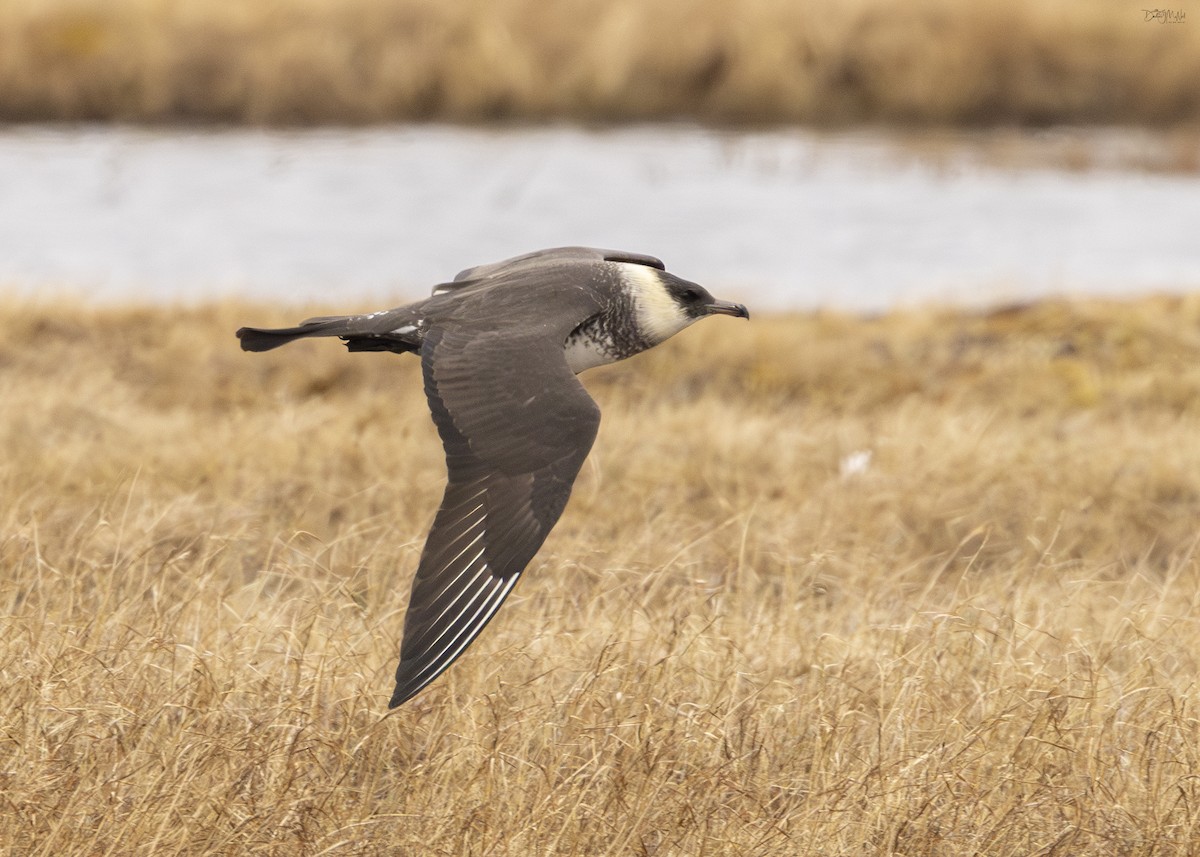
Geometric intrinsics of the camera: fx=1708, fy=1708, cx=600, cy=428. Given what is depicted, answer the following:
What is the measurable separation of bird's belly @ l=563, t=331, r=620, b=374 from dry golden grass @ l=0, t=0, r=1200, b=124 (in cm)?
1179

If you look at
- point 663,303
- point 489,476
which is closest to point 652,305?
point 663,303

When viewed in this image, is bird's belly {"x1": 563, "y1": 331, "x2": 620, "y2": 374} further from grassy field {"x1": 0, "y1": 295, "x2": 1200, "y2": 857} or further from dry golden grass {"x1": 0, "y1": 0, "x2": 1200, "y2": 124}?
dry golden grass {"x1": 0, "y1": 0, "x2": 1200, "y2": 124}

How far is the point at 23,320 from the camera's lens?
9328 mm

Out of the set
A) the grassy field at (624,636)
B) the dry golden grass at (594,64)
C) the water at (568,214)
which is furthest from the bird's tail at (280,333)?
the dry golden grass at (594,64)

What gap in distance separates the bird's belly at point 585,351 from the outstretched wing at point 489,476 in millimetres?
469

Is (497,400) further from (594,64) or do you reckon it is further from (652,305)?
(594,64)

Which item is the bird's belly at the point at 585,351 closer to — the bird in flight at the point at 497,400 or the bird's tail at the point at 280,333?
the bird in flight at the point at 497,400

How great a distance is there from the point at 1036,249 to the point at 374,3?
7.51m

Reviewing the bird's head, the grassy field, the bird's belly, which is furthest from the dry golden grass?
the bird's belly

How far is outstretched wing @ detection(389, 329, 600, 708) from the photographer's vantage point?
4.05 metres

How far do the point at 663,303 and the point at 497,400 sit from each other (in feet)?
3.09

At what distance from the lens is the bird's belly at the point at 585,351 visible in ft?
16.4

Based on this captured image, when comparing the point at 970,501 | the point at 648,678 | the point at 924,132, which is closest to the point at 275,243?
the point at 924,132

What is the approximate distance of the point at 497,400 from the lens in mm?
4336
